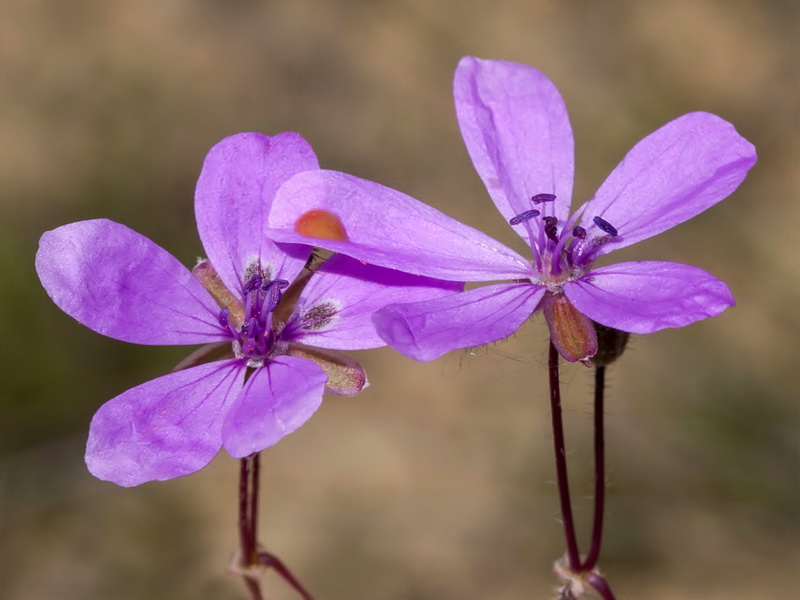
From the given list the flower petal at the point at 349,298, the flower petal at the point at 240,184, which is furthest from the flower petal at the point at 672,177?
the flower petal at the point at 240,184

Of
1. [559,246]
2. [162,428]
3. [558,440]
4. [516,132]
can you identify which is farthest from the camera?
[516,132]

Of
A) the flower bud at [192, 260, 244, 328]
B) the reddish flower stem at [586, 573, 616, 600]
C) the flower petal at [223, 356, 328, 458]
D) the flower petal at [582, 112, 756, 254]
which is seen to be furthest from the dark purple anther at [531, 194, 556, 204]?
the reddish flower stem at [586, 573, 616, 600]

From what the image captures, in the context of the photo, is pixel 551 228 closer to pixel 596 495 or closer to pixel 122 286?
pixel 596 495

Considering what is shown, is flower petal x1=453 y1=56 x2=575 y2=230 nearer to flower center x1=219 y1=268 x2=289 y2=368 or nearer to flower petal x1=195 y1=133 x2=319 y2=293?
flower petal x1=195 y1=133 x2=319 y2=293

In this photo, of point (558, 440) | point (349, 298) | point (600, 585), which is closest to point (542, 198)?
point (349, 298)

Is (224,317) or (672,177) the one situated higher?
(672,177)

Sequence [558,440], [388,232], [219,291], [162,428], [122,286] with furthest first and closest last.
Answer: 1. [219,291]
2. [388,232]
3. [122,286]
4. [558,440]
5. [162,428]

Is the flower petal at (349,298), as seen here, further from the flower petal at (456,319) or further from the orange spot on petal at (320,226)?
the orange spot on petal at (320,226)
